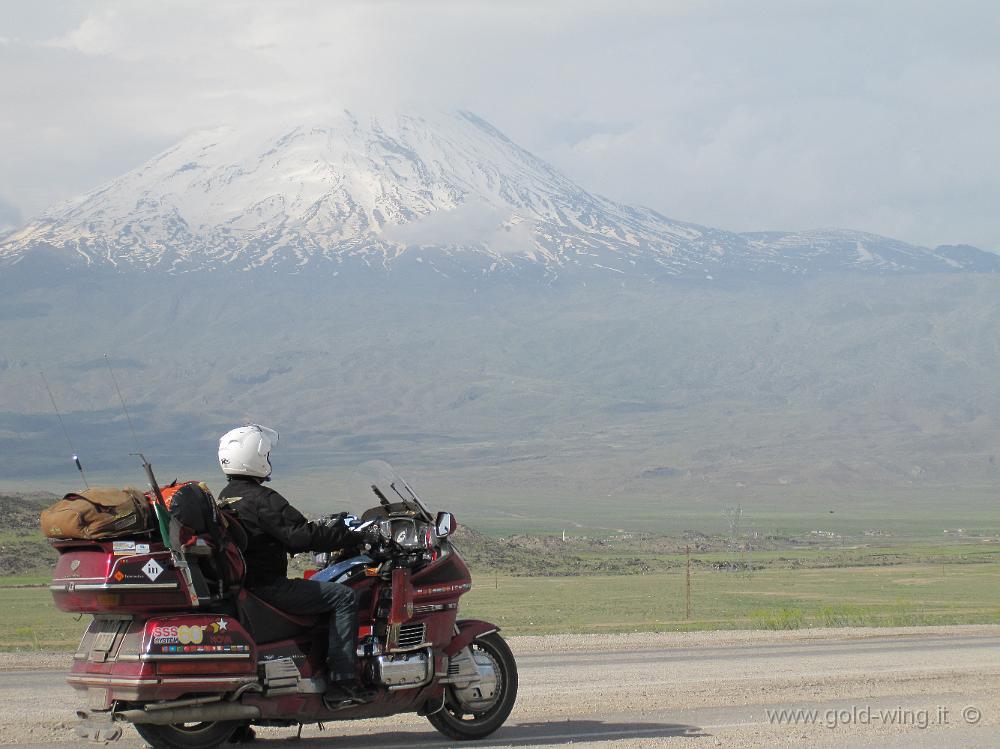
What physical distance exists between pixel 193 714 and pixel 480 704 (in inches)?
82.4

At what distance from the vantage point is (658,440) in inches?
7544

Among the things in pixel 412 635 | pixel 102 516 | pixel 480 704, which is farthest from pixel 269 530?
pixel 480 704

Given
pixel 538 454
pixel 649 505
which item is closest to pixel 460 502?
pixel 649 505

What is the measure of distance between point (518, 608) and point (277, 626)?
28172 mm

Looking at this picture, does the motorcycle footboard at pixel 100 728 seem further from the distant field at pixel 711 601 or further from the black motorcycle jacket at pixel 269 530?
the distant field at pixel 711 601

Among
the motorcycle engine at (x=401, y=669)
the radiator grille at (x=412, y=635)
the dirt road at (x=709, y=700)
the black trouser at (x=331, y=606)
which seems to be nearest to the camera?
the black trouser at (x=331, y=606)

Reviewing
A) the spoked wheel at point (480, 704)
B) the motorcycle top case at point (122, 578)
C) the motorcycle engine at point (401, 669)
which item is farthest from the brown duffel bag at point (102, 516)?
the spoked wheel at point (480, 704)

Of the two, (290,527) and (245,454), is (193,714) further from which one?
(245,454)

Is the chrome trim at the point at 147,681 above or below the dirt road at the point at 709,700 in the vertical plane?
above

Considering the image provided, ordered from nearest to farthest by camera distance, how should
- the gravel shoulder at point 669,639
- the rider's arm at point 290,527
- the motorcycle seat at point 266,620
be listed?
the rider's arm at point 290,527 → the motorcycle seat at point 266,620 → the gravel shoulder at point 669,639

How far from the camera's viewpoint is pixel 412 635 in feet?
32.8

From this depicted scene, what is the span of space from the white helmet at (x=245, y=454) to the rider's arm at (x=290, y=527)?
29cm

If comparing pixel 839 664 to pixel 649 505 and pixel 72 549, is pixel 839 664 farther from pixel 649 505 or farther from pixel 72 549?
pixel 649 505

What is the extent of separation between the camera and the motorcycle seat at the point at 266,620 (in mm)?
9477
